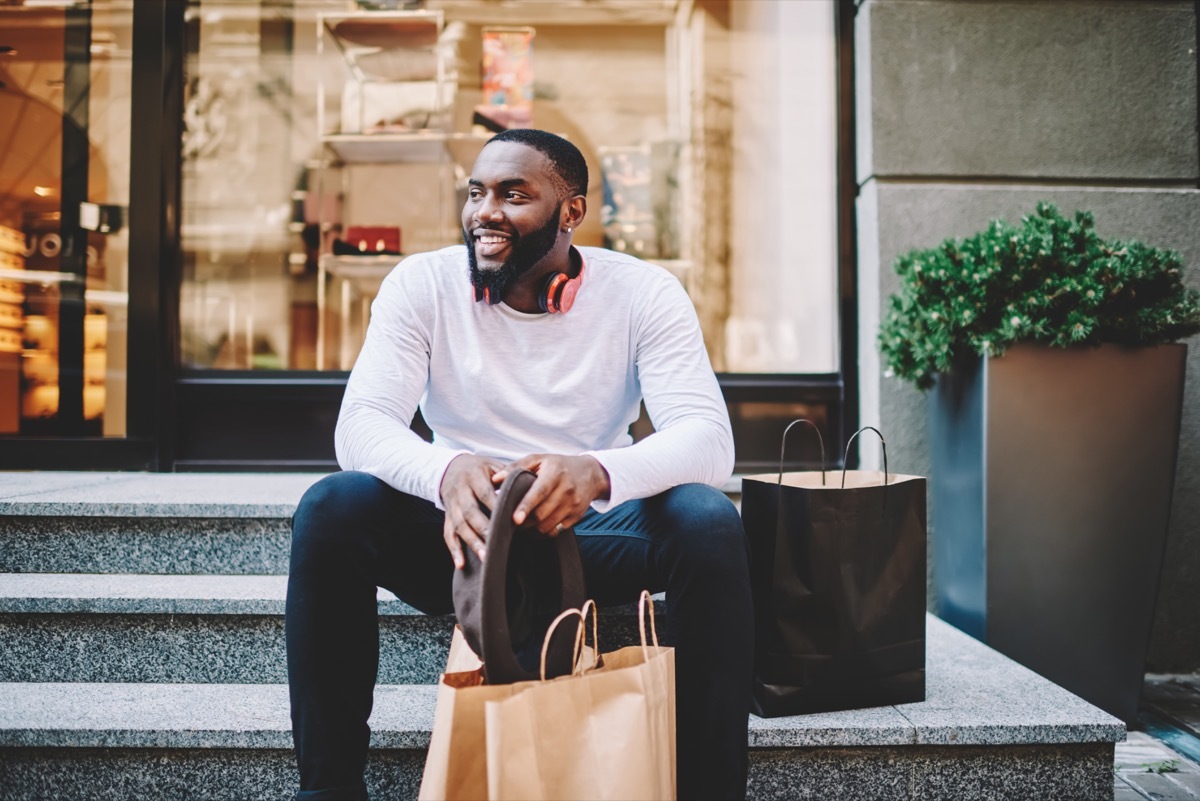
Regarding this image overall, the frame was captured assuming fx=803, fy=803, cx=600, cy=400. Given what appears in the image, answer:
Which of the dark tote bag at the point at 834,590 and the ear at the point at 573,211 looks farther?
the ear at the point at 573,211

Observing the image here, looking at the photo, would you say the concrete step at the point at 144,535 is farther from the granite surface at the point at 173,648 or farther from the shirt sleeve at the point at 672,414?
the shirt sleeve at the point at 672,414

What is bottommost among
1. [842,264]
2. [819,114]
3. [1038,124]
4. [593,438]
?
[593,438]

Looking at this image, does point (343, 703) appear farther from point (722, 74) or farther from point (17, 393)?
point (722, 74)

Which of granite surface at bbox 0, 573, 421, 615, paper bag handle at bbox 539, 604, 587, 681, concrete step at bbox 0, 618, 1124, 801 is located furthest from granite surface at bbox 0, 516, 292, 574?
paper bag handle at bbox 539, 604, 587, 681

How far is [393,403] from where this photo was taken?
181 cm

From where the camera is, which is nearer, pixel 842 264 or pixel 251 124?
pixel 842 264

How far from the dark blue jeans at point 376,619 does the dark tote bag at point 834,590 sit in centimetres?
20

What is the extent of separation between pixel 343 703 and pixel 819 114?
3.18m

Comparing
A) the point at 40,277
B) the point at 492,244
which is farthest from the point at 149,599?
the point at 40,277

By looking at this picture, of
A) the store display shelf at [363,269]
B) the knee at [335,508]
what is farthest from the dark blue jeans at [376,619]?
the store display shelf at [363,269]

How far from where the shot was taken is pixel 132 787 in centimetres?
176

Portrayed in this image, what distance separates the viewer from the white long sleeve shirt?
6.08ft

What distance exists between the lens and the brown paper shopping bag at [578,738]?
118cm

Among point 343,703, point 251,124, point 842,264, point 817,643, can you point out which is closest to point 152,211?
point 251,124
